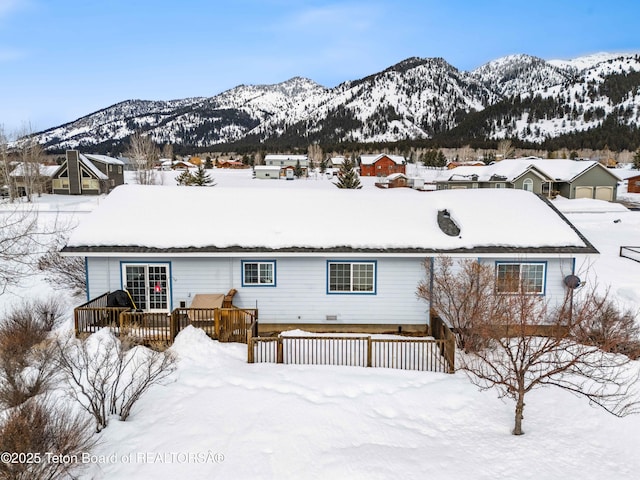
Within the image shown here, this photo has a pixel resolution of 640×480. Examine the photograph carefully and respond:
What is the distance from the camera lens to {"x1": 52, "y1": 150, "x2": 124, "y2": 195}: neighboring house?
62.0 meters

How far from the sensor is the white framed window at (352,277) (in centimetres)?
1380

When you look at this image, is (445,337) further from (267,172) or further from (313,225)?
(267,172)

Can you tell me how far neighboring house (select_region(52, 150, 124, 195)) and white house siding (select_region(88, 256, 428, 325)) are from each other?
57.9 metres

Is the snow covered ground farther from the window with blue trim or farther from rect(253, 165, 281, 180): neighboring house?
rect(253, 165, 281, 180): neighboring house

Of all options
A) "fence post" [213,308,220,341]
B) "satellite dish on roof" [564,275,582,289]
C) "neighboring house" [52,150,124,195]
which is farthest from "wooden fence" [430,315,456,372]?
"neighboring house" [52,150,124,195]

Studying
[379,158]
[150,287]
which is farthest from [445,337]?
[379,158]

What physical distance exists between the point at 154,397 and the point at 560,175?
202ft

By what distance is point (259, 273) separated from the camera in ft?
45.4

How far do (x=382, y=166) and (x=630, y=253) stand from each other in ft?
239

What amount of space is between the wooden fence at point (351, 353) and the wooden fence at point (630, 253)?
60.7 feet

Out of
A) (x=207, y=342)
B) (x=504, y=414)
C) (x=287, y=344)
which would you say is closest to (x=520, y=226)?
(x=504, y=414)

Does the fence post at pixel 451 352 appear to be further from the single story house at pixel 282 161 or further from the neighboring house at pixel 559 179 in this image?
the single story house at pixel 282 161

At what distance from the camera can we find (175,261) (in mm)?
13656

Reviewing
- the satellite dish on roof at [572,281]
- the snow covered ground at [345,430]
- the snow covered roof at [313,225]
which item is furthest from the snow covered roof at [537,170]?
the snow covered ground at [345,430]
